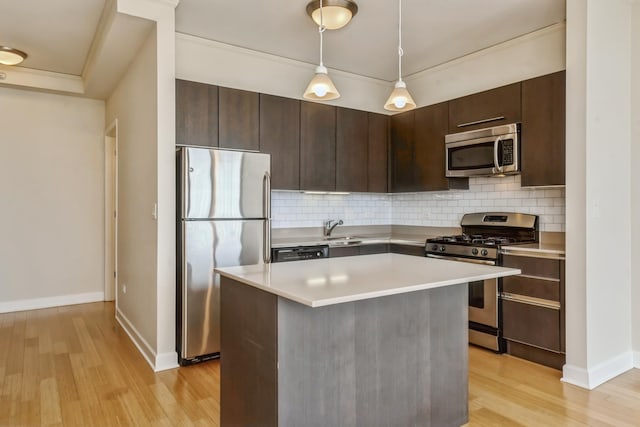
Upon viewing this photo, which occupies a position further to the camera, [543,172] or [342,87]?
[342,87]

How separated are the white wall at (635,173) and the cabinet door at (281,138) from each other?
9.01 feet

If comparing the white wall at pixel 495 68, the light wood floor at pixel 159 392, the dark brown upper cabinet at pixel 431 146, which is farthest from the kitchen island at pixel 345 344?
the white wall at pixel 495 68

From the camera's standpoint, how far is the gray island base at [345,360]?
1761 millimetres

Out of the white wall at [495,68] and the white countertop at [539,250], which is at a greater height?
the white wall at [495,68]

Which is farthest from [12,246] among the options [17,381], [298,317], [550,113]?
[550,113]

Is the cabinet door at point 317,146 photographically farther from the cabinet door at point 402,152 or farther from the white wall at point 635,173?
the white wall at point 635,173

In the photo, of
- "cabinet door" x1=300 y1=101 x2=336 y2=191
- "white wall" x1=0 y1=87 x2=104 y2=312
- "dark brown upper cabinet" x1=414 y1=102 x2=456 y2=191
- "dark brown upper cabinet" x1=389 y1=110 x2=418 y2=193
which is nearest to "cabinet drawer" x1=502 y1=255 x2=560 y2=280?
"dark brown upper cabinet" x1=414 y1=102 x2=456 y2=191

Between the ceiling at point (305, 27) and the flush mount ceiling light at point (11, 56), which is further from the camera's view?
the flush mount ceiling light at point (11, 56)

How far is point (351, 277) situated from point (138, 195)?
254 cm

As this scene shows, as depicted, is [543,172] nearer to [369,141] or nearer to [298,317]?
[369,141]

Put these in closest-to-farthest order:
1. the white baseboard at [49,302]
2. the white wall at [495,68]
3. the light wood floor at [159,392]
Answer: the light wood floor at [159,392] → the white wall at [495,68] → the white baseboard at [49,302]

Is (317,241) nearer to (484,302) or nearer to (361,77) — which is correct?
(484,302)

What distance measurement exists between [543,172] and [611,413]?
5.64ft

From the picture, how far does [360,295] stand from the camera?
5.31ft
